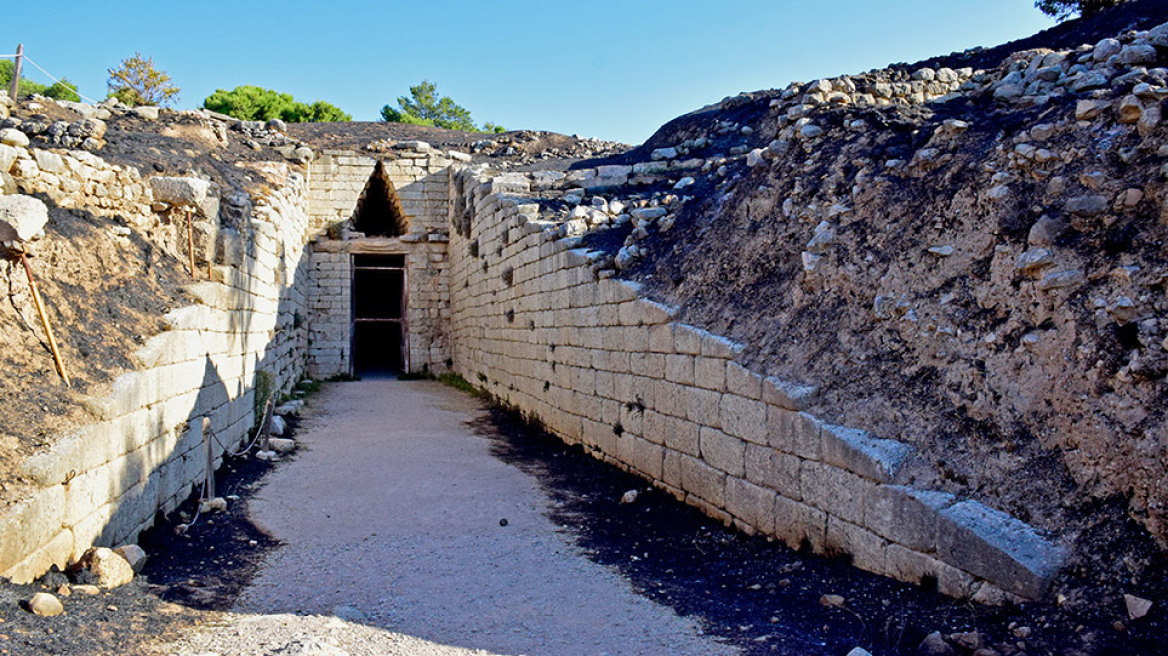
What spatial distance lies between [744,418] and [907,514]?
1.61m

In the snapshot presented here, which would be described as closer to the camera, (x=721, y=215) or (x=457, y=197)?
(x=721, y=215)

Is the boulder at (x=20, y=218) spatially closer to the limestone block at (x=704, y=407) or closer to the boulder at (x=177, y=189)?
the boulder at (x=177, y=189)

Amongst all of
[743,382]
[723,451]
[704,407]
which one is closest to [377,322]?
[704,407]

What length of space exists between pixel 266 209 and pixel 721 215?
709cm

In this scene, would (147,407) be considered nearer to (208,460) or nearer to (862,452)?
(208,460)

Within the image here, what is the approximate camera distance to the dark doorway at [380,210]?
55.6 feet

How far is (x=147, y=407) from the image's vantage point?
5.29m

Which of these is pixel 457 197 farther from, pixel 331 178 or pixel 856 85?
pixel 856 85

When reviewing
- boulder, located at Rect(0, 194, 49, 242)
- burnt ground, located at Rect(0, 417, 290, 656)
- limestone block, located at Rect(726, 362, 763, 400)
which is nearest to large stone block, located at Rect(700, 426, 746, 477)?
limestone block, located at Rect(726, 362, 763, 400)

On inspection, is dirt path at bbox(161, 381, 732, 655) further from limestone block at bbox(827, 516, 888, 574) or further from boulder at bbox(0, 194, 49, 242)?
boulder at bbox(0, 194, 49, 242)

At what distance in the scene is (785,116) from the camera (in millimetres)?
7719

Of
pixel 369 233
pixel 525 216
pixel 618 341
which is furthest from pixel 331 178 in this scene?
pixel 618 341

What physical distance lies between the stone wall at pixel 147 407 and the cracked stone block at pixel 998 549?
4513 mm

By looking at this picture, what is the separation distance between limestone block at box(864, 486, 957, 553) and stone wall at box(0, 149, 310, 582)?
4.38m
